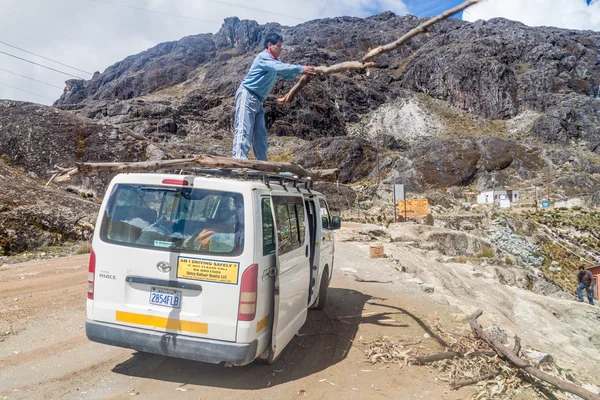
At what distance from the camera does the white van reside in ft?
12.6

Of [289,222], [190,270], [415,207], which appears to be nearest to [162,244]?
[190,270]

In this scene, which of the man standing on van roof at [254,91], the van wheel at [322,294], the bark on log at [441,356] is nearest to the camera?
the bark on log at [441,356]

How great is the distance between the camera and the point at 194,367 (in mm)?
4656

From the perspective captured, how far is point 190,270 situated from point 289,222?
4.78 ft

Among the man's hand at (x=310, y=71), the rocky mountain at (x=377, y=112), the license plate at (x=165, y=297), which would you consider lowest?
the license plate at (x=165, y=297)

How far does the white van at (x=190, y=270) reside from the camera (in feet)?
12.6

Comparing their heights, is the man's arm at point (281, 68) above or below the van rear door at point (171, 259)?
above

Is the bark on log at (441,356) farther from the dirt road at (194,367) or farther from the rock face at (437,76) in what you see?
the rock face at (437,76)

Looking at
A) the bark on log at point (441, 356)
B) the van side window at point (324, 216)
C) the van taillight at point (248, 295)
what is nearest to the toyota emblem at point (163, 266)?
the van taillight at point (248, 295)

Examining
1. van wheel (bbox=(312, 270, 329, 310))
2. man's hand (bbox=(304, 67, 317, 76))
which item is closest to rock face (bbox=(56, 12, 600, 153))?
van wheel (bbox=(312, 270, 329, 310))

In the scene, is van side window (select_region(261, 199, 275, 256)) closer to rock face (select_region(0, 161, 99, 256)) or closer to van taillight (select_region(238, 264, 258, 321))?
van taillight (select_region(238, 264, 258, 321))

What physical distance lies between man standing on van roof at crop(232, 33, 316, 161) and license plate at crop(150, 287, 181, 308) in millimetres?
2515

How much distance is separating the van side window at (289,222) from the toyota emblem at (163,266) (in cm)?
115

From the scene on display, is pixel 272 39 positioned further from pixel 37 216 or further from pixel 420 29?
pixel 37 216
